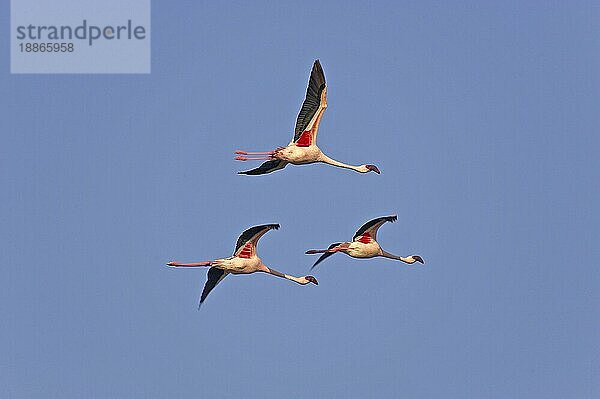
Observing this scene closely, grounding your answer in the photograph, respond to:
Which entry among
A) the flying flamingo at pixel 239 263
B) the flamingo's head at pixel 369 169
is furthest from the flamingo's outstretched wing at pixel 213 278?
the flamingo's head at pixel 369 169

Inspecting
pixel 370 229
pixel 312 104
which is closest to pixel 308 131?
pixel 312 104

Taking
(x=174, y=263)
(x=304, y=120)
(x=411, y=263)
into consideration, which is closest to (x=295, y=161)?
(x=304, y=120)

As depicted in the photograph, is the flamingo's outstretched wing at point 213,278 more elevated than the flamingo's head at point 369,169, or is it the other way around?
the flamingo's head at point 369,169

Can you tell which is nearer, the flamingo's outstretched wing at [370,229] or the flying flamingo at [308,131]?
the flying flamingo at [308,131]

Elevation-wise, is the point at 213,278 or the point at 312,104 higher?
the point at 312,104

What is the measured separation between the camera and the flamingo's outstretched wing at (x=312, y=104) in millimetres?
70750

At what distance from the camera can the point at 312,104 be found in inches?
2805

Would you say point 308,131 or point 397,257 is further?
point 397,257

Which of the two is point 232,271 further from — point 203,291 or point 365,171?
point 365,171

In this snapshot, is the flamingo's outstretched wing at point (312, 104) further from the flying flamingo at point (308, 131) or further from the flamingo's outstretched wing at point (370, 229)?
the flamingo's outstretched wing at point (370, 229)

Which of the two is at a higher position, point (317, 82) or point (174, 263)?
point (317, 82)

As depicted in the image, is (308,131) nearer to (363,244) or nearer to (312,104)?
(312,104)

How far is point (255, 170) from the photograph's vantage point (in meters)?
73.2

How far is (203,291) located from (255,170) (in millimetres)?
5195
